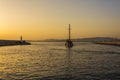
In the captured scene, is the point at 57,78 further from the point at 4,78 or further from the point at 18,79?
the point at 4,78

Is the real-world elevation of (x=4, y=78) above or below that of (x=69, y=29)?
below

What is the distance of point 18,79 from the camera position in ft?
77.7

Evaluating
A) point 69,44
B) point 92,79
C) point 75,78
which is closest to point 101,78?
point 92,79

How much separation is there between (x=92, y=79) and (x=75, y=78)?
1977 millimetres

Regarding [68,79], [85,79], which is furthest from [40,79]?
[85,79]

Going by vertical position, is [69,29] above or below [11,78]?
above

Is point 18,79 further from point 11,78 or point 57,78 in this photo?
point 57,78

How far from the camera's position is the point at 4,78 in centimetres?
2433

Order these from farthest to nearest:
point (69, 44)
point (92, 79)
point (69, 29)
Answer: point (69, 29) < point (69, 44) < point (92, 79)

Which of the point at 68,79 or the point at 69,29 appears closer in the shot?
the point at 68,79

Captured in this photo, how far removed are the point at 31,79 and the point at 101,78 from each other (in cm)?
776

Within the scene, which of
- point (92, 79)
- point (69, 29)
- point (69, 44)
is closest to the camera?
point (92, 79)

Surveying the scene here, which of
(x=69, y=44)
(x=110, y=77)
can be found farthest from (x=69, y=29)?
(x=110, y=77)

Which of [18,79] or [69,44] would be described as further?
[69,44]
